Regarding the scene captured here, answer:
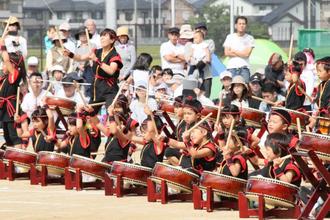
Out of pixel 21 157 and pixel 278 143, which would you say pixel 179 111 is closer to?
pixel 21 157

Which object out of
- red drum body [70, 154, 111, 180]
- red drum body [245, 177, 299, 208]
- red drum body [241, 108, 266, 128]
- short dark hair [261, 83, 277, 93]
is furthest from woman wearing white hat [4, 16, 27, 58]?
red drum body [245, 177, 299, 208]

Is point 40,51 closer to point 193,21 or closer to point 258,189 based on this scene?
point 193,21

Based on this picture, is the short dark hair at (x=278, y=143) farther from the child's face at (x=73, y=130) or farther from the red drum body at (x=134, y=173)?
the child's face at (x=73, y=130)

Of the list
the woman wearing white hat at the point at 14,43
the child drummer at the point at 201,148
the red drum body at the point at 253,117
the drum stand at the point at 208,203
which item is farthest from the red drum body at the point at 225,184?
the woman wearing white hat at the point at 14,43

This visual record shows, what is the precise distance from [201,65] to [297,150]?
898 cm

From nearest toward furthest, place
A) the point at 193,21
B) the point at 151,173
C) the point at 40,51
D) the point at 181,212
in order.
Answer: the point at 181,212
the point at 151,173
the point at 40,51
the point at 193,21

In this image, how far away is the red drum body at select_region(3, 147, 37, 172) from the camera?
2058 cm

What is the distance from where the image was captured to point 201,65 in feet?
79.9

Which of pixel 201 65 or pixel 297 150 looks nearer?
pixel 297 150

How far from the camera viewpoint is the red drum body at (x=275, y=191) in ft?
51.6

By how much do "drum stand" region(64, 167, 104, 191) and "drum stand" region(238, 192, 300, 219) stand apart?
363 cm

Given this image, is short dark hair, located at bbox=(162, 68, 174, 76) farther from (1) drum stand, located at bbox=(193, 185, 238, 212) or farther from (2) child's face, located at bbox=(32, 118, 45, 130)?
(1) drum stand, located at bbox=(193, 185, 238, 212)

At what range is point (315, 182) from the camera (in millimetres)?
15438

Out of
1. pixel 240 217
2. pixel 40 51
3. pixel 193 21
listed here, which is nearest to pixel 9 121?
pixel 240 217
